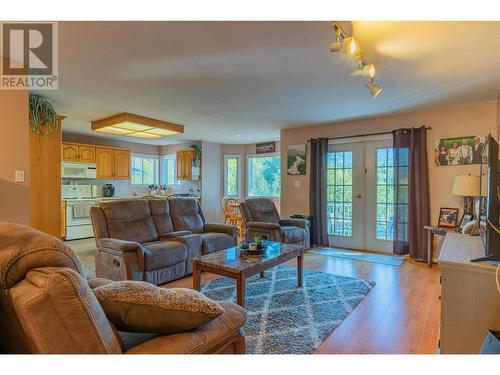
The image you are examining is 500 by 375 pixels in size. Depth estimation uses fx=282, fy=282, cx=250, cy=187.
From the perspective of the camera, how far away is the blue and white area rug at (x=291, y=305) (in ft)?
6.62

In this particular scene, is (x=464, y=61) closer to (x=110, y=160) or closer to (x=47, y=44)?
(x=47, y=44)

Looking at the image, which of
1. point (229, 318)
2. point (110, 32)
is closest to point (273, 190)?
point (110, 32)

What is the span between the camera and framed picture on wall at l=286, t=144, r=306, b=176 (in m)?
5.54

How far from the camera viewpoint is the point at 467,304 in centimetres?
148

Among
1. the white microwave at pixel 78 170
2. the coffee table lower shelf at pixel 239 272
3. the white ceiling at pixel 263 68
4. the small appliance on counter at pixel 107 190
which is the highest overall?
the white ceiling at pixel 263 68

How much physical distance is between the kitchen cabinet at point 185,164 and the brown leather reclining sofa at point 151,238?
3179 millimetres

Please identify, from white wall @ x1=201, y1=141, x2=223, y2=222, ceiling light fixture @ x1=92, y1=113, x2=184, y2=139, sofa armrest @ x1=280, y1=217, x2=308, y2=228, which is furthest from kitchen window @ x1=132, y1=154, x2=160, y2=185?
sofa armrest @ x1=280, y1=217, x2=308, y2=228

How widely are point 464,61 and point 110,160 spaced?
268 inches

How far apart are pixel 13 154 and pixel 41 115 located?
149cm

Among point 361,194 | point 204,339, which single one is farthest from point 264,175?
point 204,339

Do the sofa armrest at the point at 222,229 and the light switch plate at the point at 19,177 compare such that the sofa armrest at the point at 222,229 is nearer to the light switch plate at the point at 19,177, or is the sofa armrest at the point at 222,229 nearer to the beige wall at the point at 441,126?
the light switch plate at the point at 19,177

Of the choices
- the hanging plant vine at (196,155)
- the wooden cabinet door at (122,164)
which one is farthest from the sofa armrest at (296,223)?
the wooden cabinet door at (122,164)

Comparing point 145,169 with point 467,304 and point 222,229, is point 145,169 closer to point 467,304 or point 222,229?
point 222,229

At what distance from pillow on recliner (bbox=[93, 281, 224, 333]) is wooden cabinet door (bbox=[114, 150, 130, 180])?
21.4 feet
